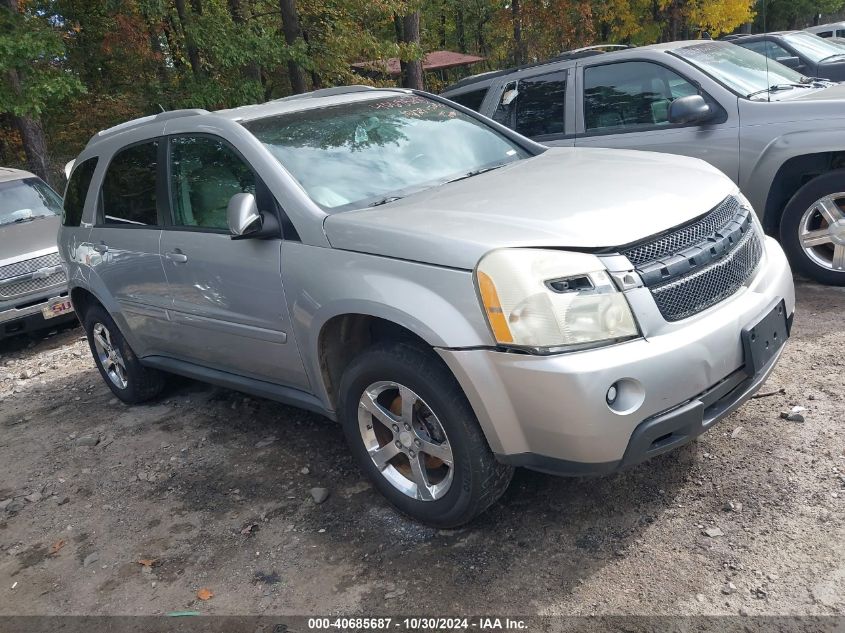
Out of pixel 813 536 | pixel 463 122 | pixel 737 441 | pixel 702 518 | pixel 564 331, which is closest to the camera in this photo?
pixel 564 331

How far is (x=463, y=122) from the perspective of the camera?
4.42 m

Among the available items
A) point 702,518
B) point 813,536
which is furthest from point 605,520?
point 813,536

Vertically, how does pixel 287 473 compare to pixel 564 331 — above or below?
below

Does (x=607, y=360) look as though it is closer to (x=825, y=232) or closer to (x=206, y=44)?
(x=825, y=232)

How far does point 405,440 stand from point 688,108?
11.7 feet

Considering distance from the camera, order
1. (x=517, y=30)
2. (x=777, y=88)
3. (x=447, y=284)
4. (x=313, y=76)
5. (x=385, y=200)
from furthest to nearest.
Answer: (x=517, y=30) < (x=313, y=76) < (x=777, y=88) < (x=385, y=200) < (x=447, y=284)

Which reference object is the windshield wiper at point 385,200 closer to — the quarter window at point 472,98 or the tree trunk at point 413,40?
the quarter window at point 472,98

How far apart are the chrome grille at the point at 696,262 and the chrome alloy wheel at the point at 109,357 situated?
3.91 metres

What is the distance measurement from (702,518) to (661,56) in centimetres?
414

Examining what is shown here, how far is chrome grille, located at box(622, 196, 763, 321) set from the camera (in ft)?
9.16

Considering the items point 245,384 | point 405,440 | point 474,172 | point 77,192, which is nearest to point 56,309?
point 77,192

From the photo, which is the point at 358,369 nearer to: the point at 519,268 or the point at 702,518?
the point at 519,268

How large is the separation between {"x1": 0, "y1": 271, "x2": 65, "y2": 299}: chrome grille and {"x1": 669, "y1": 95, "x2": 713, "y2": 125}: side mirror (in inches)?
239

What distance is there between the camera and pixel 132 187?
15.6 feet
